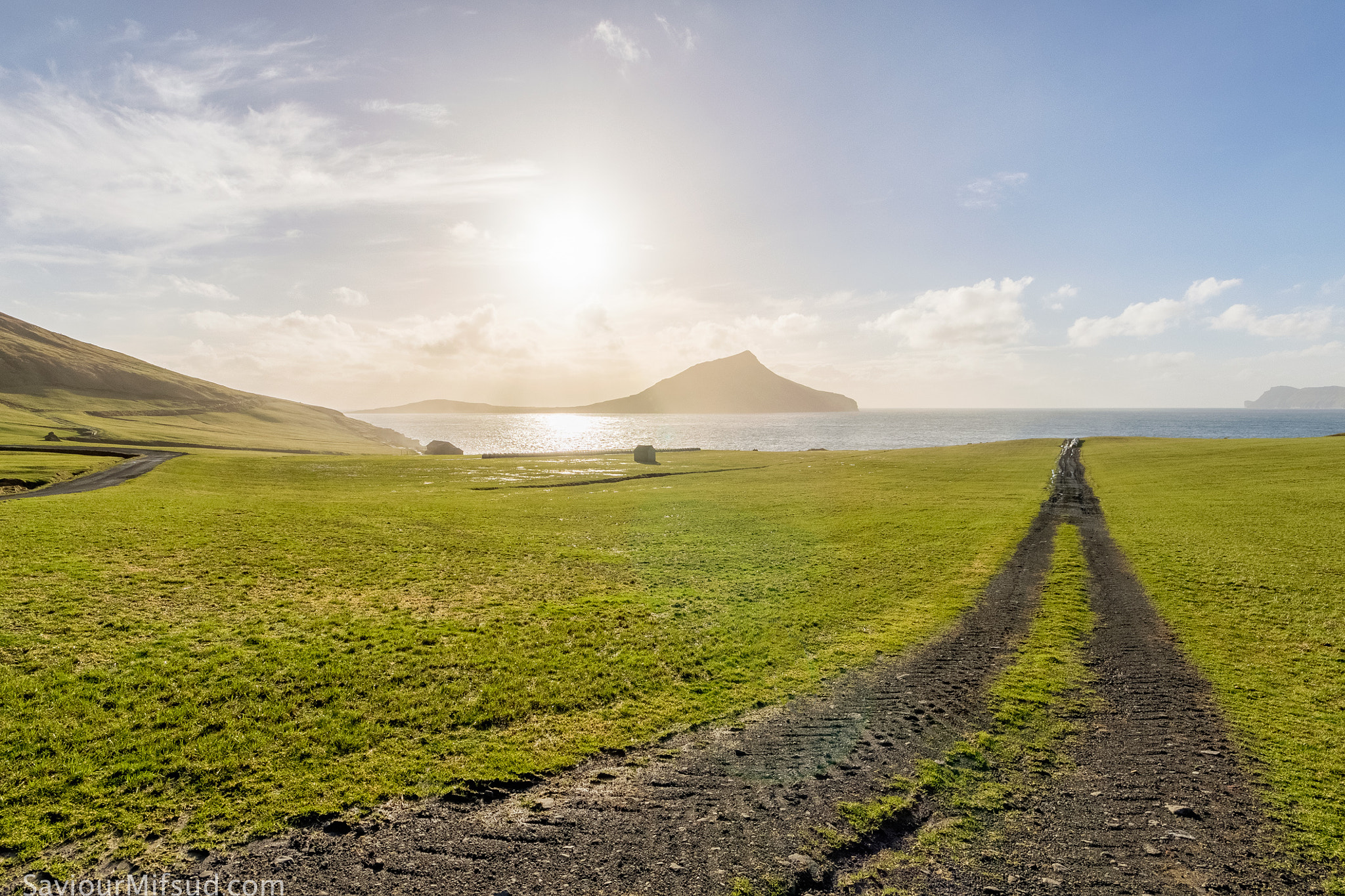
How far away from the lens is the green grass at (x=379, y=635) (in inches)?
392

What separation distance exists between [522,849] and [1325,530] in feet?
140

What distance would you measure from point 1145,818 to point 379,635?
59.9ft

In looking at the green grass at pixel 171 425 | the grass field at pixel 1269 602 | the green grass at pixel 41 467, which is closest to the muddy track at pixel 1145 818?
the grass field at pixel 1269 602

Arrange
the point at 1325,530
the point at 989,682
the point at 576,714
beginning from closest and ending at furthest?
1. the point at 576,714
2. the point at 989,682
3. the point at 1325,530

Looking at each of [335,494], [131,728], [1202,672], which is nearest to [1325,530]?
[1202,672]

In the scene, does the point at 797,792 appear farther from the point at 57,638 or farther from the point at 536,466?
the point at 536,466

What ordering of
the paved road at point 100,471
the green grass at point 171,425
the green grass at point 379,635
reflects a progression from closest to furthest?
the green grass at point 379,635
the paved road at point 100,471
the green grass at point 171,425

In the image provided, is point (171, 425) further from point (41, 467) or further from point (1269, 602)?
point (1269, 602)

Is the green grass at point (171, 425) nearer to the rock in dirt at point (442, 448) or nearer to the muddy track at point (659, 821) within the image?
the rock in dirt at point (442, 448)

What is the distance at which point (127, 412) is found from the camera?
14962 cm

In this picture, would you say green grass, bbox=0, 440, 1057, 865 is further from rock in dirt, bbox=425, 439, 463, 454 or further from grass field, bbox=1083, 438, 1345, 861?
rock in dirt, bbox=425, 439, 463, 454

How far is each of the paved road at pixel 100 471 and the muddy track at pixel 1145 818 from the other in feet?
170

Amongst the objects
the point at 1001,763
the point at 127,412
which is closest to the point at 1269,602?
the point at 1001,763

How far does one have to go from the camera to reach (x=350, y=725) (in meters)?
11.7
